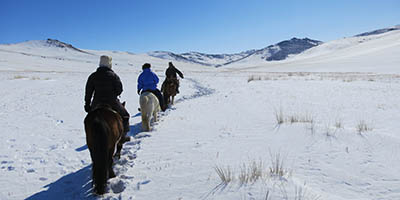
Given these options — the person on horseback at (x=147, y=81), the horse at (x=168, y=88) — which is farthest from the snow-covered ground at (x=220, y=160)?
the horse at (x=168, y=88)

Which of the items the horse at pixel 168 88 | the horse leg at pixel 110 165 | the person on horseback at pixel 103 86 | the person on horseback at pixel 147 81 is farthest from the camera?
the horse at pixel 168 88

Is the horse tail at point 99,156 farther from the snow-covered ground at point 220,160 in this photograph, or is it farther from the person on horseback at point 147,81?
the person on horseback at point 147,81

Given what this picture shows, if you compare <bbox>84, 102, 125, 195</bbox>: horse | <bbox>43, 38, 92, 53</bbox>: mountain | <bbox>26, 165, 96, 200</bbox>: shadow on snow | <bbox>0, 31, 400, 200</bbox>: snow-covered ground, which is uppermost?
→ <bbox>43, 38, 92, 53</bbox>: mountain

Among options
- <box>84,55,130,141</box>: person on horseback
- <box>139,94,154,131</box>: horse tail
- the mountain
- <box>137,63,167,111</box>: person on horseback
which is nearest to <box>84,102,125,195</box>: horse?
<box>84,55,130,141</box>: person on horseback

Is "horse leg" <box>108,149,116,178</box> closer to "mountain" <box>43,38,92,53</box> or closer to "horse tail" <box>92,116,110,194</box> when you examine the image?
"horse tail" <box>92,116,110,194</box>

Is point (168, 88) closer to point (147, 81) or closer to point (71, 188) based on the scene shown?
point (147, 81)

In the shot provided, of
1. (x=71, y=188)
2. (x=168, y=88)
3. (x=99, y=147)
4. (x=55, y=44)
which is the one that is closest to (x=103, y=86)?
(x=99, y=147)

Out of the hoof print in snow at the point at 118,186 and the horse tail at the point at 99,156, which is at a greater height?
the horse tail at the point at 99,156

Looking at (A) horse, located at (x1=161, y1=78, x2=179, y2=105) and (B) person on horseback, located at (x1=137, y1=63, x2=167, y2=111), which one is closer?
(B) person on horseback, located at (x1=137, y1=63, x2=167, y2=111)

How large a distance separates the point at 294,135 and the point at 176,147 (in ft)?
8.81

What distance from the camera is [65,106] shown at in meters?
10.3

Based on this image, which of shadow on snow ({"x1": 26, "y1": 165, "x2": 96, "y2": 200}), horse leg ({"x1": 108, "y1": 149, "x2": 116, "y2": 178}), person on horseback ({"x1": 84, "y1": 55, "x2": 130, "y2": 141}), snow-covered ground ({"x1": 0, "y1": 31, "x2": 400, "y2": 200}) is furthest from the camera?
person on horseback ({"x1": 84, "y1": 55, "x2": 130, "y2": 141})

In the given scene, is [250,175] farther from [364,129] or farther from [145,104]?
[145,104]

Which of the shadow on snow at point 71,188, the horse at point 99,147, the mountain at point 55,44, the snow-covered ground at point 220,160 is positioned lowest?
the shadow on snow at point 71,188
